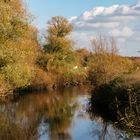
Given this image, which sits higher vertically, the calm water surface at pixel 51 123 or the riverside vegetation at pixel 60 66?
Result: the riverside vegetation at pixel 60 66

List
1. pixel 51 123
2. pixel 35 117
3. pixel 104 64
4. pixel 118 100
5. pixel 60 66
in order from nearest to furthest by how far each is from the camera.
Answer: pixel 51 123, pixel 118 100, pixel 35 117, pixel 104 64, pixel 60 66

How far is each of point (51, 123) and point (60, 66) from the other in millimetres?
37909

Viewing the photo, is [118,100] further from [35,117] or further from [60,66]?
[60,66]

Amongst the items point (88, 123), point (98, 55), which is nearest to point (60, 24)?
point (98, 55)

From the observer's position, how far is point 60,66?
6569 centimetres

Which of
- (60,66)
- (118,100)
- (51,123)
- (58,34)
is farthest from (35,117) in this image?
(58,34)

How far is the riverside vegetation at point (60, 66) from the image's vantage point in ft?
90.3

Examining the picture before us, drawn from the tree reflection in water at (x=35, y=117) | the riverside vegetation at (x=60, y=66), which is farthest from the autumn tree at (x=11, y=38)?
the tree reflection in water at (x=35, y=117)

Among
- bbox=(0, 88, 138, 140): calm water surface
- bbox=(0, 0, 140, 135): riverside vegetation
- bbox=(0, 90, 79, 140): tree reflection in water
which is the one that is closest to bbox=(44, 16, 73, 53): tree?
bbox=(0, 0, 140, 135): riverside vegetation

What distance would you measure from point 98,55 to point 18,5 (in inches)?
791

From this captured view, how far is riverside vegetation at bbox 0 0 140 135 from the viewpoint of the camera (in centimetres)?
2752

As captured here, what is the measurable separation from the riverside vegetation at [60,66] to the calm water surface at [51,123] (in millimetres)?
1410

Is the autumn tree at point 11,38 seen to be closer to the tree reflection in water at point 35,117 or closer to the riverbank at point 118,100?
the tree reflection in water at point 35,117

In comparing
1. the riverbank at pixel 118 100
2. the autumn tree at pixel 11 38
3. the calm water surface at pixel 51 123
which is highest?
the autumn tree at pixel 11 38
